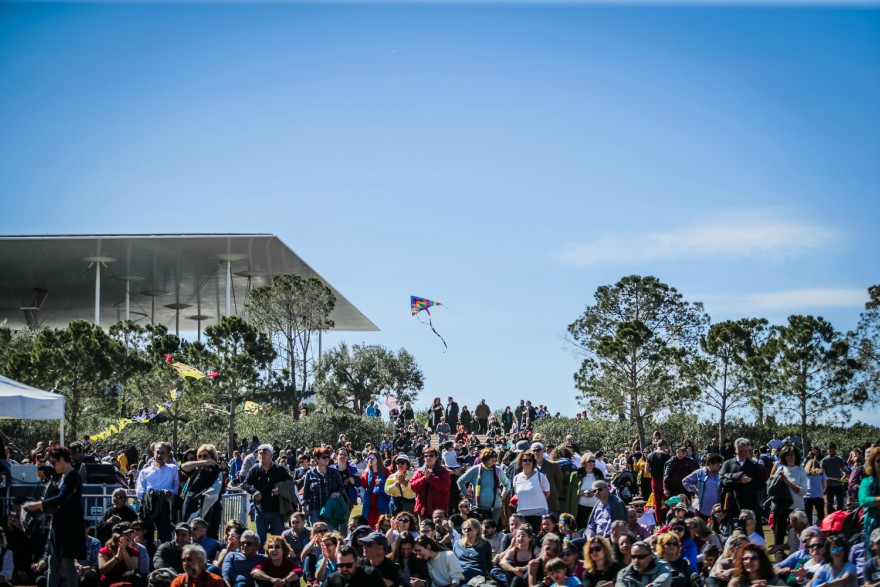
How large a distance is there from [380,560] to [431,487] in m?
4.22

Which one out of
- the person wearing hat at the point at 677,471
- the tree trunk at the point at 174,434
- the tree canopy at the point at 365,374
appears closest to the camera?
the person wearing hat at the point at 677,471

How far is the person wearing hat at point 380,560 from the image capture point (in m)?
9.68

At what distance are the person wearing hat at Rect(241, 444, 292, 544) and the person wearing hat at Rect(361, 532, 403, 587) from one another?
416 cm

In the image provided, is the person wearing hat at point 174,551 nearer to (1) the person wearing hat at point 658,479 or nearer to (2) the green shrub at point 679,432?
(1) the person wearing hat at point 658,479

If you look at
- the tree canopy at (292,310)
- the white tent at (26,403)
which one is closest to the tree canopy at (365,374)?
the tree canopy at (292,310)

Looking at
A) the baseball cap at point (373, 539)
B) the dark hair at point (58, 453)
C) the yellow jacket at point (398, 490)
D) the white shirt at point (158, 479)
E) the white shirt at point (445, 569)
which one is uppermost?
the dark hair at point (58, 453)

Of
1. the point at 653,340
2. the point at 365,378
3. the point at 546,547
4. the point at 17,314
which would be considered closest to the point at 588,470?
the point at 546,547

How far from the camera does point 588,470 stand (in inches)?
588

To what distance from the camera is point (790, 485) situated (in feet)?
48.2

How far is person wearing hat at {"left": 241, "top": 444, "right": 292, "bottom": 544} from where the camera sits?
13.8 m

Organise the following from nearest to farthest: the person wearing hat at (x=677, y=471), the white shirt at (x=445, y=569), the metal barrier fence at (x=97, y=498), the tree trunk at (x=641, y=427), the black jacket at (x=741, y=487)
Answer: the white shirt at (x=445, y=569) → the black jacket at (x=741, y=487) → the metal barrier fence at (x=97, y=498) → the person wearing hat at (x=677, y=471) → the tree trunk at (x=641, y=427)

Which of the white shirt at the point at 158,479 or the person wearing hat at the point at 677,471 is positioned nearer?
the white shirt at the point at 158,479

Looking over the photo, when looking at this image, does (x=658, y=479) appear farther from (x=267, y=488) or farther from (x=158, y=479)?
(x=158, y=479)

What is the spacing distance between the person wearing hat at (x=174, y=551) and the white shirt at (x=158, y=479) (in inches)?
79.8
